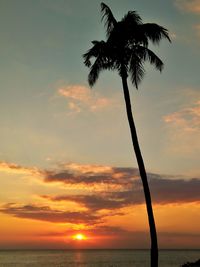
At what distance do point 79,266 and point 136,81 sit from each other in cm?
10905

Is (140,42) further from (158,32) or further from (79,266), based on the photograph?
(79,266)

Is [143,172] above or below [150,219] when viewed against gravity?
above

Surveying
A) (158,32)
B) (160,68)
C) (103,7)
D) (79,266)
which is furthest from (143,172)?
(79,266)

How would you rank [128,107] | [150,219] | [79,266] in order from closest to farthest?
[150,219]
[128,107]
[79,266]

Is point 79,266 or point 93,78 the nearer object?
point 93,78

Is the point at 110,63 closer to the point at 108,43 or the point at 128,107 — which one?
the point at 108,43

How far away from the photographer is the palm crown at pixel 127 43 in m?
25.9

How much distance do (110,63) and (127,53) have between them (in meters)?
1.21

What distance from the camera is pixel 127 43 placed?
26.3 meters

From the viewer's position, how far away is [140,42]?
86.0ft

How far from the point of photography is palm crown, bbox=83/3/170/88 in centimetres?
2588

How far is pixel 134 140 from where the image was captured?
2484 cm

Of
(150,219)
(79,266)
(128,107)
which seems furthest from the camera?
(79,266)

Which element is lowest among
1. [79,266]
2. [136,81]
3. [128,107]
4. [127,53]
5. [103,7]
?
[79,266]
